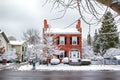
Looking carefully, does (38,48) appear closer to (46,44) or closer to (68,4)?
(46,44)

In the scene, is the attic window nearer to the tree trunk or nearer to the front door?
the front door

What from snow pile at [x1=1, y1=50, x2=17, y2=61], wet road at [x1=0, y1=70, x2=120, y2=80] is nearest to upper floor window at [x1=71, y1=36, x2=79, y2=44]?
snow pile at [x1=1, y1=50, x2=17, y2=61]

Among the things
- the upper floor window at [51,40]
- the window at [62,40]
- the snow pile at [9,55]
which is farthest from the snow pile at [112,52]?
the snow pile at [9,55]

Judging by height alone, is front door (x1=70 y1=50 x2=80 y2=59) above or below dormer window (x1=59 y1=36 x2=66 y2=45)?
below

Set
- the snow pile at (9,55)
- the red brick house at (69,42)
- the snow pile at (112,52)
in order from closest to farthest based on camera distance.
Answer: the red brick house at (69,42) → the snow pile at (112,52) → the snow pile at (9,55)

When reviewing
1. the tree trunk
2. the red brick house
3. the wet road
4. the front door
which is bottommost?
the wet road

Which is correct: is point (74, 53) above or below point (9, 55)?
above

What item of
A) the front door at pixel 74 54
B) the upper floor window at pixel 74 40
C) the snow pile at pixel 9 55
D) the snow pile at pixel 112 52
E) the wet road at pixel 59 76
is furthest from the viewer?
the snow pile at pixel 9 55

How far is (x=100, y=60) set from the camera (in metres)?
54.0

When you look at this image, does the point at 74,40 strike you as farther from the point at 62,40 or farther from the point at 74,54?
the point at 74,54

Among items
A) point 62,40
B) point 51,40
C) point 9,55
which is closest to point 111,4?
point 51,40

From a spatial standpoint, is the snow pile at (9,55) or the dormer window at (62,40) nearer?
the dormer window at (62,40)

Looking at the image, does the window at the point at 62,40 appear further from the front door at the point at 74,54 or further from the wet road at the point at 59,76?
the wet road at the point at 59,76

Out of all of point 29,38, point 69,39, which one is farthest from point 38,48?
point 29,38
